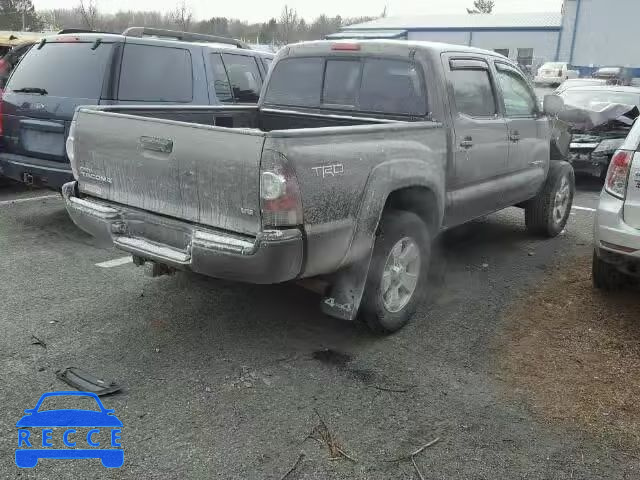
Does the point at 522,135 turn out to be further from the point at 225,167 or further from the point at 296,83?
the point at 225,167

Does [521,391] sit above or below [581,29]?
below

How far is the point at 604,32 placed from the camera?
39156 millimetres

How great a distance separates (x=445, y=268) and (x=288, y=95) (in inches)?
84.0

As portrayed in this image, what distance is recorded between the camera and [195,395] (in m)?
3.43

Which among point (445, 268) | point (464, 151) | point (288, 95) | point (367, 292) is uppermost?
point (288, 95)

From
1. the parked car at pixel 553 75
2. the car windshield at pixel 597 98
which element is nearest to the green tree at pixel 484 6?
the parked car at pixel 553 75

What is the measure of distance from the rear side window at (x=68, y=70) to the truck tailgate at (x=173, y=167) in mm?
2242

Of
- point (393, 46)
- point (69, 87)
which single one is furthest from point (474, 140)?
point (69, 87)

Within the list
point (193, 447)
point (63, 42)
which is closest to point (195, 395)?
point (193, 447)

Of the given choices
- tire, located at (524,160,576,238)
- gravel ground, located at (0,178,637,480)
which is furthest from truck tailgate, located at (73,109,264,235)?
tire, located at (524,160,576,238)

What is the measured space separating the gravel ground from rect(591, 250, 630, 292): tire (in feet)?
1.81

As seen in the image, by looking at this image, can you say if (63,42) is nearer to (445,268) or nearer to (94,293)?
(94,293)

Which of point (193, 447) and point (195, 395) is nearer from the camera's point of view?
point (193, 447)

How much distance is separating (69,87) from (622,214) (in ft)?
16.8
